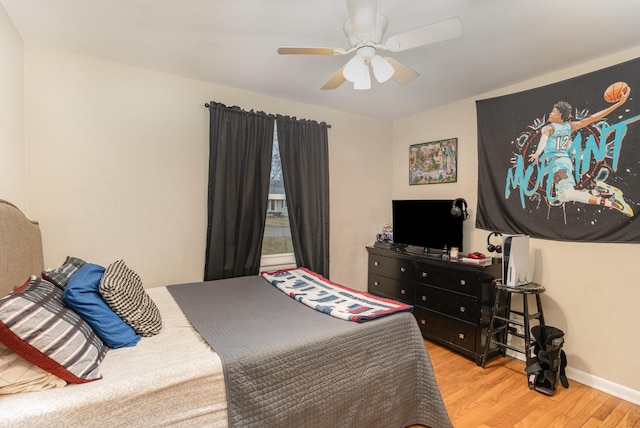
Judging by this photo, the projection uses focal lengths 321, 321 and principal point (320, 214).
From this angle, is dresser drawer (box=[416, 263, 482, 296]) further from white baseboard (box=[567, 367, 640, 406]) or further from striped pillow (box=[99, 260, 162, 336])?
striped pillow (box=[99, 260, 162, 336])

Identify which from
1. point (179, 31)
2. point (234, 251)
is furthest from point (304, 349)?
point (179, 31)

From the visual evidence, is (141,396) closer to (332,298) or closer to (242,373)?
(242,373)

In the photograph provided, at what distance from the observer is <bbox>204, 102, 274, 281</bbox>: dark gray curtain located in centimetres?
296

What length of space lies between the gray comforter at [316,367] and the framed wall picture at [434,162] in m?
2.10

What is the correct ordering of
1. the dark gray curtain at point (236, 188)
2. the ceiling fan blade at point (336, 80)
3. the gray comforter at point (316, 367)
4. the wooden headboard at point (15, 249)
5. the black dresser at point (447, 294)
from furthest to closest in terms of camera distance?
the dark gray curtain at point (236, 188), the black dresser at point (447, 294), the ceiling fan blade at point (336, 80), the wooden headboard at point (15, 249), the gray comforter at point (316, 367)

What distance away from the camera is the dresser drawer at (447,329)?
9.34 ft

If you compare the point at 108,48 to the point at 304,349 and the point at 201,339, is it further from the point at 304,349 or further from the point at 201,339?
A: the point at 304,349

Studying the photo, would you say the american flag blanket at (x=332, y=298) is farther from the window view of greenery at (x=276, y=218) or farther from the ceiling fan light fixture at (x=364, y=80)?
the ceiling fan light fixture at (x=364, y=80)

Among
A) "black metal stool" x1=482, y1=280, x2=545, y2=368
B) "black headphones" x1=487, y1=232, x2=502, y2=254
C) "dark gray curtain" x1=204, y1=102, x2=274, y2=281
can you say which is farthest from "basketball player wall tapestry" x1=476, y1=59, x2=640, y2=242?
"dark gray curtain" x1=204, y1=102, x2=274, y2=281

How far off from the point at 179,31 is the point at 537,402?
11.7ft

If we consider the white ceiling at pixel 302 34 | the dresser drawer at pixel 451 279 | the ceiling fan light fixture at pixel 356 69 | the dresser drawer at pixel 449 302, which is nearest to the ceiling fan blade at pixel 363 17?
the ceiling fan light fixture at pixel 356 69

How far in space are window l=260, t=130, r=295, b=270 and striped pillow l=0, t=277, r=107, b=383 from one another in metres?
2.06

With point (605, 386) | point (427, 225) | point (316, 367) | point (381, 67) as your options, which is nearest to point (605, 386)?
point (605, 386)

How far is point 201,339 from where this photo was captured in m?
1.71
